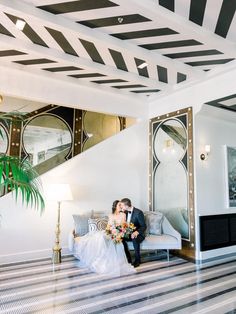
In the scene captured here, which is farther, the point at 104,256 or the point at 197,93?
the point at 197,93

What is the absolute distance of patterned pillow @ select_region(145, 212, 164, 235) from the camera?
5008 millimetres

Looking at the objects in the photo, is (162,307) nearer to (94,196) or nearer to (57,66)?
(94,196)

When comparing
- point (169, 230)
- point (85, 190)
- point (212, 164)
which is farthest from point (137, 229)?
point (212, 164)

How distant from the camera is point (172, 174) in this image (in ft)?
18.1

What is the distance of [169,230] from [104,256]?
1503 mm

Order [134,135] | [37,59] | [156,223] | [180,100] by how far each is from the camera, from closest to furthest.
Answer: [37,59]
[156,223]
[180,100]
[134,135]

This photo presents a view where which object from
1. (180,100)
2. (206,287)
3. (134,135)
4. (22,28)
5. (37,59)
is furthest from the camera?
(134,135)

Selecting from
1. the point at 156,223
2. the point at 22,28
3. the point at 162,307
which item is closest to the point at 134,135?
the point at 156,223

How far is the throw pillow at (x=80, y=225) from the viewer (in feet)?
15.8

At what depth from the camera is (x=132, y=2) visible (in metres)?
2.68

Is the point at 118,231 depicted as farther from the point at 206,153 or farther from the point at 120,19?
the point at 120,19

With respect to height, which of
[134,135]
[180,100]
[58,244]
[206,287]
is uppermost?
[180,100]

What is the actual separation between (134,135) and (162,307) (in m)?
3.86

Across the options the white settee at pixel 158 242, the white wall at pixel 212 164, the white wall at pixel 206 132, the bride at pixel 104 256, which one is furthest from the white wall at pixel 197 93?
the bride at pixel 104 256
